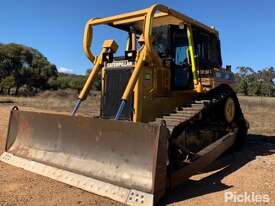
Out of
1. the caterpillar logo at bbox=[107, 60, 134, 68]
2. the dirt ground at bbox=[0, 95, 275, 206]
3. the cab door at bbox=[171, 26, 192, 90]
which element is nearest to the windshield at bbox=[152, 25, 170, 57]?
the cab door at bbox=[171, 26, 192, 90]

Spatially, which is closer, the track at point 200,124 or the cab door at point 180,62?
the track at point 200,124

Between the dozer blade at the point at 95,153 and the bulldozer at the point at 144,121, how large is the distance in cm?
1

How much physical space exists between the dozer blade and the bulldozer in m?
0.01

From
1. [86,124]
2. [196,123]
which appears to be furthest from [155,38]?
[86,124]

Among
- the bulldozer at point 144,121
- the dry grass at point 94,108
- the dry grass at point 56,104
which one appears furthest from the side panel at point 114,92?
the dry grass at point 56,104

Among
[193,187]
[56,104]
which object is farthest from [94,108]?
[193,187]

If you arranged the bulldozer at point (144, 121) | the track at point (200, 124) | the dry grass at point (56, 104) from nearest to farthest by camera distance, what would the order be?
the bulldozer at point (144, 121) → the track at point (200, 124) → the dry grass at point (56, 104)

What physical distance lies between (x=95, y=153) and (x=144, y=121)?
1550mm

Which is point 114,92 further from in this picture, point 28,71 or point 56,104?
point 28,71

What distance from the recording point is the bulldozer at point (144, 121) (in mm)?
5684

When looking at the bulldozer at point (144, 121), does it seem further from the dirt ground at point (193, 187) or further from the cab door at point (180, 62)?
the dirt ground at point (193, 187)

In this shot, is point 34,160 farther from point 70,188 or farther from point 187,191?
point 187,191

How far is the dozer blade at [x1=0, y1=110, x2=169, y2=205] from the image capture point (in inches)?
215

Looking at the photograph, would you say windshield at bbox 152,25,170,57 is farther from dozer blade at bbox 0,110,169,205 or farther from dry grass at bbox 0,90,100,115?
dry grass at bbox 0,90,100,115
